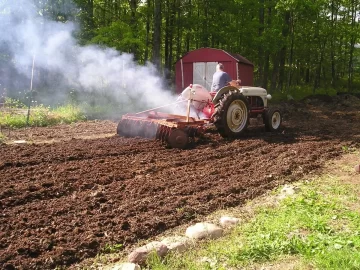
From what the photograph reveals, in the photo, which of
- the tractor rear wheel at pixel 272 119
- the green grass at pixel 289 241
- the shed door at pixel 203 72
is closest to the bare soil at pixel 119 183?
the tractor rear wheel at pixel 272 119

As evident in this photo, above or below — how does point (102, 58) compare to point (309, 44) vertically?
below

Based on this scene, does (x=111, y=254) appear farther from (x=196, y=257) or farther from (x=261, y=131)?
(x=261, y=131)

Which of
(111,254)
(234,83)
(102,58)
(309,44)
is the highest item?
(309,44)

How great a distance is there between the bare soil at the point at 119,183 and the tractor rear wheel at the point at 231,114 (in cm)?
31

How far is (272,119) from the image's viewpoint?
10.4 meters

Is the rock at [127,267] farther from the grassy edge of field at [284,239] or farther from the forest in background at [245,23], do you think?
the forest in background at [245,23]

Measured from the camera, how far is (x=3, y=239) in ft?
12.4

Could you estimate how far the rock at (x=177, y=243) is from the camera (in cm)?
364

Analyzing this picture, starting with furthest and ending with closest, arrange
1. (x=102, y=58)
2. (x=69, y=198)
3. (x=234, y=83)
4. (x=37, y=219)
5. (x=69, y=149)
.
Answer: (x=102, y=58) < (x=234, y=83) < (x=69, y=149) < (x=69, y=198) < (x=37, y=219)

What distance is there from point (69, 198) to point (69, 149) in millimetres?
2762

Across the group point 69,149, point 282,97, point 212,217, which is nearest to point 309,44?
point 282,97

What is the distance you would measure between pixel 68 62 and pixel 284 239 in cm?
1474

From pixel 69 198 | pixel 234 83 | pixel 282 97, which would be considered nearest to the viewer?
pixel 69 198

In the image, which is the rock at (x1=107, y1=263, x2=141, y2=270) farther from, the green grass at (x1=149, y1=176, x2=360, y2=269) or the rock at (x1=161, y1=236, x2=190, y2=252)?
the rock at (x1=161, y1=236, x2=190, y2=252)
